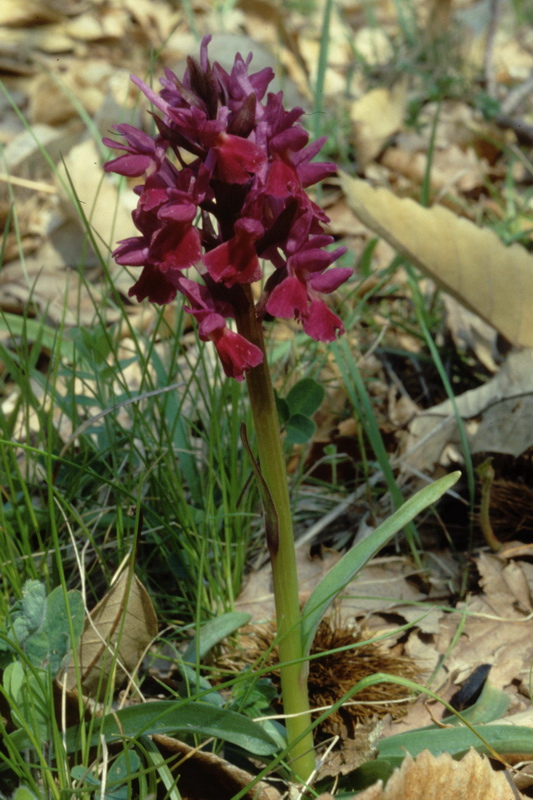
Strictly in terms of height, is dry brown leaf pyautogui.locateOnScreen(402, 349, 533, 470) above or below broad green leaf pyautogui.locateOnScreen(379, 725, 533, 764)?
above

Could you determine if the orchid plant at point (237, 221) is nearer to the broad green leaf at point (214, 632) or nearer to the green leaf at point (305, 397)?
the broad green leaf at point (214, 632)

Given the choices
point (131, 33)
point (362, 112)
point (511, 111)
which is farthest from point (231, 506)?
point (131, 33)

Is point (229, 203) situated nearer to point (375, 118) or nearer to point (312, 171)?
point (312, 171)

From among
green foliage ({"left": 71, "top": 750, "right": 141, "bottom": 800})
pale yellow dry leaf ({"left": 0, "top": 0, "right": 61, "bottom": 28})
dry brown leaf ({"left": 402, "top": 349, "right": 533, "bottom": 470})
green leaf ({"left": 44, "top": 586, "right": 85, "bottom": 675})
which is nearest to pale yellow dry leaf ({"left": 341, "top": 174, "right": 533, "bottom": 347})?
dry brown leaf ({"left": 402, "top": 349, "right": 533, "bottom": 470})

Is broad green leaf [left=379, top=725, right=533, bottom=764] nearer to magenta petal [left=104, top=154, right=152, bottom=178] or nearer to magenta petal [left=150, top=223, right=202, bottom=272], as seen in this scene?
magenta petal [left=150, top=223, right=202, bottom=272]

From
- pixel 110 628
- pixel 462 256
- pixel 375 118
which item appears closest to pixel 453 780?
pixel 110 628

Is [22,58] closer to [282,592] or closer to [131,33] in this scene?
[131,33]
